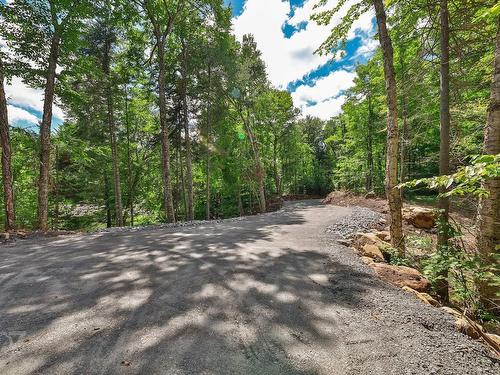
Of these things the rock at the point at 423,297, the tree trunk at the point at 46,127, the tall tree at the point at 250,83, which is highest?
the tall tree at the point at 250,83

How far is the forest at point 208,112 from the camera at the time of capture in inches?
226

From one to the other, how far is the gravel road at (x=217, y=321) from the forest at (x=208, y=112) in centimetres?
157

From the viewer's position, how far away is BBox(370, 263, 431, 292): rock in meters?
3.95

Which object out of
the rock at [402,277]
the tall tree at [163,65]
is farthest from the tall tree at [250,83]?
the rock at [402,277]

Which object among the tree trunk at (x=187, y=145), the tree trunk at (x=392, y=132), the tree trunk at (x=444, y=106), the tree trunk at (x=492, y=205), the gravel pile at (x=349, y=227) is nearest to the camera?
the tree trunk at (x=492, y=205)

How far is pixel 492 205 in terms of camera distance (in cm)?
384

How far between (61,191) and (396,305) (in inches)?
844

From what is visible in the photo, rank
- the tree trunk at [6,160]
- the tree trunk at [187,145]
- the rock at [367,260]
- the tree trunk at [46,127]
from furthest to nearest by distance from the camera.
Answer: the tree trunk at [187,145]
the tree trunk at [46,127]
the tree trunk at [6,160]
the rock at [367,260]

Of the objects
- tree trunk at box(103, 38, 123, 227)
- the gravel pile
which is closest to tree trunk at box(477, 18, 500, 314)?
the gravel pile

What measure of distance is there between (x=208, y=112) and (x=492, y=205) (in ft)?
53.3

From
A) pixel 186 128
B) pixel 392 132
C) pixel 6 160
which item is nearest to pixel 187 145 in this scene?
pixel 186 128

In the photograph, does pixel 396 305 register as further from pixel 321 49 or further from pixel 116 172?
pixel 116 172

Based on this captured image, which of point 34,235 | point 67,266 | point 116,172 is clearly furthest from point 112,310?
point 116,172

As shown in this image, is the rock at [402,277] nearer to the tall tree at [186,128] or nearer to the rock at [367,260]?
the rock at [367,260]
